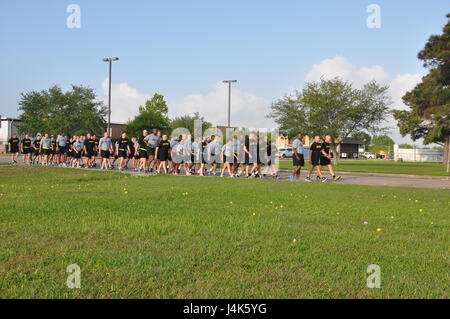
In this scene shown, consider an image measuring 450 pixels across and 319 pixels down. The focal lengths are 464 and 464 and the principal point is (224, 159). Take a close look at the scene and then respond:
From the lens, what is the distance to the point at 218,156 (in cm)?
2075

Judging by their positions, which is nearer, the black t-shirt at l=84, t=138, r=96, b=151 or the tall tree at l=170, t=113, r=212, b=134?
the black t-shirt at l=84, t=138, r=96, b=151

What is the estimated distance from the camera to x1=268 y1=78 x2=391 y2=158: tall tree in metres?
37.5

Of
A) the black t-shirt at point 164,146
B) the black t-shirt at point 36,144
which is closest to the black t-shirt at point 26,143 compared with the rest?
the black t-shirt at point 36,144

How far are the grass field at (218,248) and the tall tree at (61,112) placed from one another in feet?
166

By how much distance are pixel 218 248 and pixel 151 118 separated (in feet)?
162

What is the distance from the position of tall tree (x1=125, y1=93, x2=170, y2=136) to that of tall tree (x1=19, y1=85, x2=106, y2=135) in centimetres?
590

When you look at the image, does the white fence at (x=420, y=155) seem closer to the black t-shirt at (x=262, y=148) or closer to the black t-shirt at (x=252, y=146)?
the black t-shirt at (x=262, y=148)

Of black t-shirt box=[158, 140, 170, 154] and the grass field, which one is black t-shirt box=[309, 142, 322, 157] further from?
the grass field

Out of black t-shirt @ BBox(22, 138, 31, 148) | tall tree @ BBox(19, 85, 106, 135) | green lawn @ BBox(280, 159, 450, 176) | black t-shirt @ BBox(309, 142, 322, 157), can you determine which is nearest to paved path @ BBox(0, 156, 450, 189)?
black t-shirt @ BBox(309, 142, 322, 157)

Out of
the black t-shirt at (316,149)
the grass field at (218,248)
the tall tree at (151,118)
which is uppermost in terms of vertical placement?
the tall tree at (151,118)

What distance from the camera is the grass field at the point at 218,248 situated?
3.94 metres

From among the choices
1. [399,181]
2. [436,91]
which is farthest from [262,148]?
[436,91]

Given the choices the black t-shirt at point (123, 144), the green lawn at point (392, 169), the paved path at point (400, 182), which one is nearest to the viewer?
the paved path at point (400, 182)
